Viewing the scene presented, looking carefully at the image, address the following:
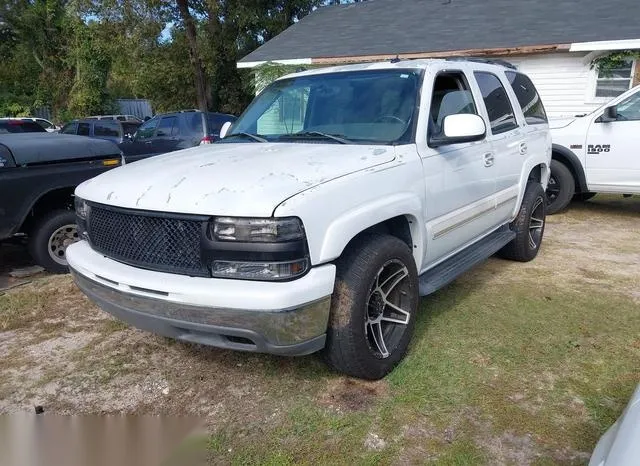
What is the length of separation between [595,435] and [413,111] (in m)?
2.18

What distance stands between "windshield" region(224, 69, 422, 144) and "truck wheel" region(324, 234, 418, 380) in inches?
32.5

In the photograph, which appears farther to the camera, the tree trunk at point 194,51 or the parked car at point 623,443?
the tree trunk at point 194,51

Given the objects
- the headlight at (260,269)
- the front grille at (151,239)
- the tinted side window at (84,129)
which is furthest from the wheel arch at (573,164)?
the tinted side window at (84,129)

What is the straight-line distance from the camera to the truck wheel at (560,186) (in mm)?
7824

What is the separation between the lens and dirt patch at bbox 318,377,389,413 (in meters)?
3.03

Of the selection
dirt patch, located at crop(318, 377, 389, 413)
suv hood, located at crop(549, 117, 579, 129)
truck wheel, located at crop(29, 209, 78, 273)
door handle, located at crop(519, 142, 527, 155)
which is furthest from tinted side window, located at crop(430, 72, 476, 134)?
suv hood, located at crop(549, 117, 579, 129)

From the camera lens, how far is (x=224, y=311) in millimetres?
2592

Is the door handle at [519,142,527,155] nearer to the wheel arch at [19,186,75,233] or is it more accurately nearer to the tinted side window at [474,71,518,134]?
the tinted side window at [474,71,518,134]

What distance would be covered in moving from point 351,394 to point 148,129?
1136cm

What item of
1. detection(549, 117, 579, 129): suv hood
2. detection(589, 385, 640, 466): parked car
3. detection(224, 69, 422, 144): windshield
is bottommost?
detection(589, 385, 640, 466): parked car

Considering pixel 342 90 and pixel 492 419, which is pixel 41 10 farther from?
pixel 492 419

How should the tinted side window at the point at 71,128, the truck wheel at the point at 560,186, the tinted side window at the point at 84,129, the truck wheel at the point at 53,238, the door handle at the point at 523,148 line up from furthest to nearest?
the tinted side window at the point at 71,128 → the tinted side window at the point at 84,129 → the truck wheel at the point at 560,186 → the truck wheel at the point at 53,238 → the door handle at the point at 523,148

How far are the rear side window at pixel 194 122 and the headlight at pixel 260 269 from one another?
32.0ft

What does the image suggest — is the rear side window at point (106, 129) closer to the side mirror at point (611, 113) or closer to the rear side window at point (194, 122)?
the rear side window at point (194, 122)
